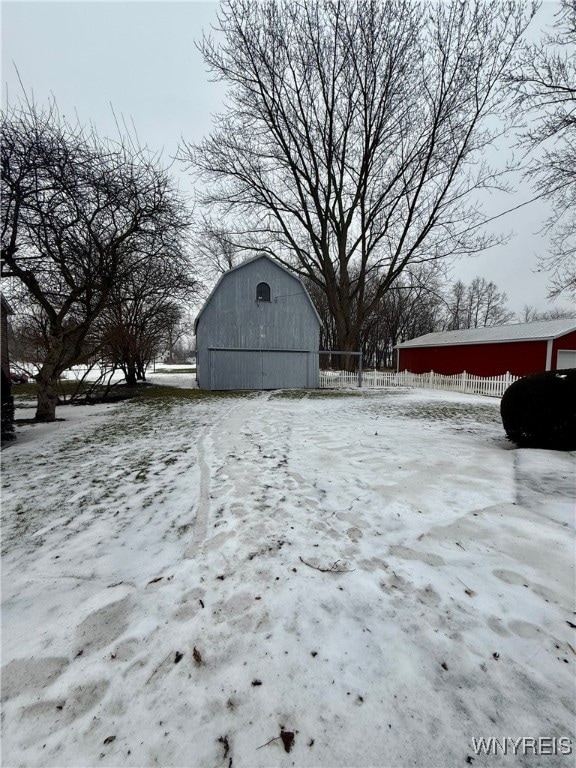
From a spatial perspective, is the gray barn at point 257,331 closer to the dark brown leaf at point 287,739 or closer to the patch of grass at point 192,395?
the patch of grass at point 192,395

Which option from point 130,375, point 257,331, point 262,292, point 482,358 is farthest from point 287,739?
point 130,375

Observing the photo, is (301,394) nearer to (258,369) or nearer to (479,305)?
(258,369)

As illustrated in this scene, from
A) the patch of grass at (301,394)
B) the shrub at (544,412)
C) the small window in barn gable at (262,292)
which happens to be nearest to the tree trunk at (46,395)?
the patch of grass at (301,394)

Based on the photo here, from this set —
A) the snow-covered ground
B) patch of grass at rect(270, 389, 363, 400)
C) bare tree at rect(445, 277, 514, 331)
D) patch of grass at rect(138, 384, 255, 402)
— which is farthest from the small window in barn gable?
bare tree at rect(445, 277, 514, 331)

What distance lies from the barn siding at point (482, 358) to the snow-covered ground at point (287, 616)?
1504cm

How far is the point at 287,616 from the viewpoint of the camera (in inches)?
78.0

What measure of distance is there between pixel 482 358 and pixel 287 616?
66.8ft

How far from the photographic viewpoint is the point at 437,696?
1.51 meters

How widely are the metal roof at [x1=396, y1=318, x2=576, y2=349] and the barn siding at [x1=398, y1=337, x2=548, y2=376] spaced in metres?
0.34

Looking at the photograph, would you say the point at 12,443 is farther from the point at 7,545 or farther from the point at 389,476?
the point at 389,476

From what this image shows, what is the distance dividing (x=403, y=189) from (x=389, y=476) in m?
21.0

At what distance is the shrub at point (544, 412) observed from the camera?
197 inches

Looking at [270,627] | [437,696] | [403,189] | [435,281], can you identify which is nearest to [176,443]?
[270,627]

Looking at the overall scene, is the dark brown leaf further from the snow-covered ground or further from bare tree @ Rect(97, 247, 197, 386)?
bare tree @ Rect(97, 247, 197, 386)
